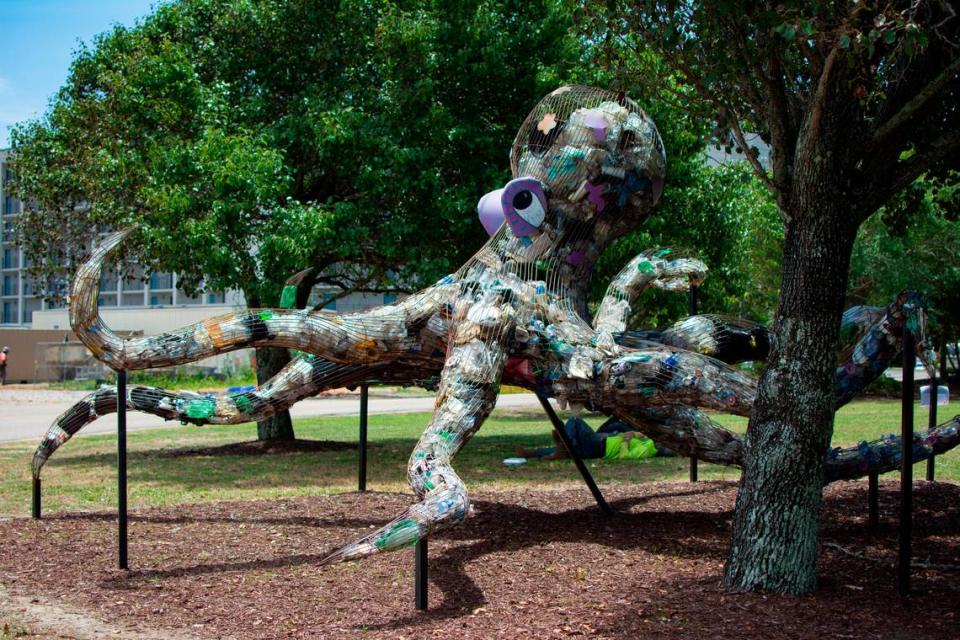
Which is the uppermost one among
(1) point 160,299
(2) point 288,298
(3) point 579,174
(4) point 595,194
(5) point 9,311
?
(1) point 160,299

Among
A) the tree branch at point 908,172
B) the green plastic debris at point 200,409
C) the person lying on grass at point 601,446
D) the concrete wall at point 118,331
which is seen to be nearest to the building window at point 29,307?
the concrete wall at point 118,331

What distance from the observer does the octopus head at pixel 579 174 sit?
23.3 feet

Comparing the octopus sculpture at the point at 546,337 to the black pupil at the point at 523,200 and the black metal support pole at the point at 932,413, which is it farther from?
the black metal support pole at the point at 932,413

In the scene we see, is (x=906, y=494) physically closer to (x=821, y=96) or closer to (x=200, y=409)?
(x=821, y=96)

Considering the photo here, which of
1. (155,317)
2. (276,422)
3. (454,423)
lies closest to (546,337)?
(454,423)

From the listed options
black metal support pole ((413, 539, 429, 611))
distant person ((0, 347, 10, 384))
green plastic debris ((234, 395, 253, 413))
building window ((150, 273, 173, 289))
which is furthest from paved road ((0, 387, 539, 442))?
building window ((150, 273, 173, 289))

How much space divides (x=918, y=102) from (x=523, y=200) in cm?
285

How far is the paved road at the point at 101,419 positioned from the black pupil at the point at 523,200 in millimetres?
12109

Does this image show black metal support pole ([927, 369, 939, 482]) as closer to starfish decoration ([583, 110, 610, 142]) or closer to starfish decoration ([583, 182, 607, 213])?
starfish decoration ([583, 182, 607, 213])

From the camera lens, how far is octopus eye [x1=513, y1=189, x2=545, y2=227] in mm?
7016

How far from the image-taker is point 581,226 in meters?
7.25

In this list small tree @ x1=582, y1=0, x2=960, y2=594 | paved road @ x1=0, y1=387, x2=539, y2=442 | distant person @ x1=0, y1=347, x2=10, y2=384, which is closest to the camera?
small tree @ x1=582, y1=0, x2=960, y2=594

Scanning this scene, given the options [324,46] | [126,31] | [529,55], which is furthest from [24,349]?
[529,55]

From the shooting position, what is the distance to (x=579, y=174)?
712 cm
